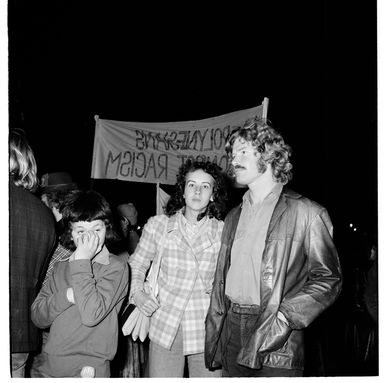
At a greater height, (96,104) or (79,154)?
(96,104)

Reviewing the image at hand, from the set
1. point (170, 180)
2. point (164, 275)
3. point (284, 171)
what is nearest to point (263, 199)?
point (284, 171)

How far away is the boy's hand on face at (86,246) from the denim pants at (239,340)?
892 millimetres

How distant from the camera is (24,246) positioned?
2.47 meters

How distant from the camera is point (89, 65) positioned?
13570mm

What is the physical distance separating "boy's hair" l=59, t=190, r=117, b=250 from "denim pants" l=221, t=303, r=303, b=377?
0.93 m

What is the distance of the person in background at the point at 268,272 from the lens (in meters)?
2.42

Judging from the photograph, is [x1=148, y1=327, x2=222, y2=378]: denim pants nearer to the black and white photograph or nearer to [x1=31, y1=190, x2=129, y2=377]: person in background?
the black and white photograph

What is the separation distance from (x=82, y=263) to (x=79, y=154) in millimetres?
19652

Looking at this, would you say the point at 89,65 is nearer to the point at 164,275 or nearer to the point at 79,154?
the point at 79,154

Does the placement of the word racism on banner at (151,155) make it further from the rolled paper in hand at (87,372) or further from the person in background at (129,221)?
the rolled paper in hand at (87,372)

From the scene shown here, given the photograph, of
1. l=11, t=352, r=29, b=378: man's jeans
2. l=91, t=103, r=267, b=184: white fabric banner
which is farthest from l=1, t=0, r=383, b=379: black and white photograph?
l=91, t=103, r=267, b=184: white fabric banner

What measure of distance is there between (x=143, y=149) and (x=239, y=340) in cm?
392

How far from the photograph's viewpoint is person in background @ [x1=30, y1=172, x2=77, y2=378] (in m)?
3.23

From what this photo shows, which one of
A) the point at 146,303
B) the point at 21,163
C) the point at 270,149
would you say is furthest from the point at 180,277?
the point at 21,163
